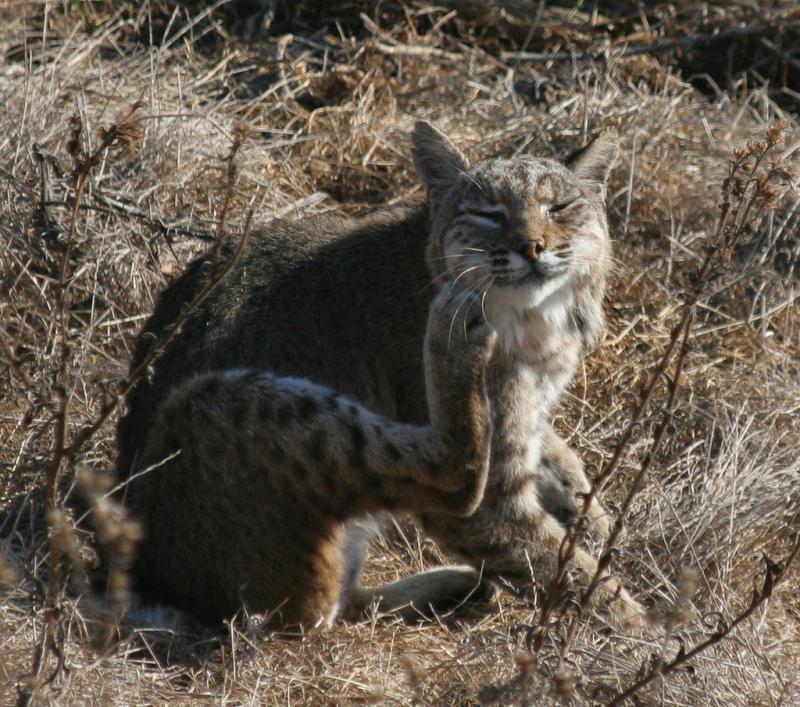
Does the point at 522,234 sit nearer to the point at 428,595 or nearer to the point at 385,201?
the point at 428,595

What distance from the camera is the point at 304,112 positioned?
22.6 feet

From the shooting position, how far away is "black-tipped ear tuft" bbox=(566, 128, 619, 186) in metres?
4.88

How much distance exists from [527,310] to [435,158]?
0.79 metres

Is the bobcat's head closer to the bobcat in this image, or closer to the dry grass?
the bobcat

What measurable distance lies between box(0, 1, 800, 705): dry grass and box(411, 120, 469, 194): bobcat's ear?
38.0 inches

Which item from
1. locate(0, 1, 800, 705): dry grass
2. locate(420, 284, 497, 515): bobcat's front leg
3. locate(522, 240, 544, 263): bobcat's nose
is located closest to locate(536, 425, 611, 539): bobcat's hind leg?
locate(0, 1, 800, 705): dry grass

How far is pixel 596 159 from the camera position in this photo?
4.93 meters

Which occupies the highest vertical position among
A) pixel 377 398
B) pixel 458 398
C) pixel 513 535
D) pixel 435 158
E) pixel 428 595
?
pixel 435 158

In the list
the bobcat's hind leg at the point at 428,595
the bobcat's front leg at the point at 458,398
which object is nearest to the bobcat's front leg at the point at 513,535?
the bobcat's hind leg at the point at 428,595

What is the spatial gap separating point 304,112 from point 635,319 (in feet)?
7.23

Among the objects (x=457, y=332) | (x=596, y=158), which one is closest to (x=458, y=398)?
(x=457, y=332)

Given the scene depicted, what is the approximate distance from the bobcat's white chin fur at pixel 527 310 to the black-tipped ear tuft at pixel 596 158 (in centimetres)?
54

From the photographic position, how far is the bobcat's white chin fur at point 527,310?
4395mm

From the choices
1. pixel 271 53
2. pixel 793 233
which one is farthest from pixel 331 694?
pixel 271 53
